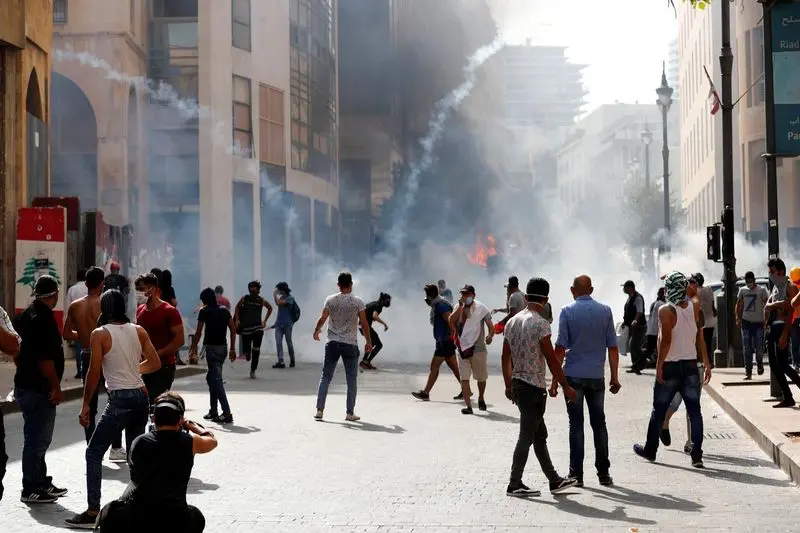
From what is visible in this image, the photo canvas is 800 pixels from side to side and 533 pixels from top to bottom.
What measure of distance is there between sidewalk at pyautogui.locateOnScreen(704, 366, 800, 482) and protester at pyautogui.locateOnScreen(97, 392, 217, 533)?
5.95 meters

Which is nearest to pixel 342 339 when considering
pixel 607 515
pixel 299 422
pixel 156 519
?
pixel 299 422

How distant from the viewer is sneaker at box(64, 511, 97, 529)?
8.53 metres

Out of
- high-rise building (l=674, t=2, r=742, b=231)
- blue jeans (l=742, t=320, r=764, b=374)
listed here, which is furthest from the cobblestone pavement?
high-rise building (l=674, t=2, r=742, b=231)

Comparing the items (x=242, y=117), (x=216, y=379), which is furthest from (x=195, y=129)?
(x=216, y=379)

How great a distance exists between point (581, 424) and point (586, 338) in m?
0.67

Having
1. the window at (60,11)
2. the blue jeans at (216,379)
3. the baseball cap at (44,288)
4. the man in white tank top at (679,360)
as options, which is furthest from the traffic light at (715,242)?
the window at (60,11)

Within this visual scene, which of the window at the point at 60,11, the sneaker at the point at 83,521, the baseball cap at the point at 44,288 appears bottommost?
the sneaker at the point at 83,521

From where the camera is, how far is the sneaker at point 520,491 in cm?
976

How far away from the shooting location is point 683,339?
1144cm

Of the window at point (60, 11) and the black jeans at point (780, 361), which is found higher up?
the window at point (60, 11)

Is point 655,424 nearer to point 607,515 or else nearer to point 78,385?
point 607,515

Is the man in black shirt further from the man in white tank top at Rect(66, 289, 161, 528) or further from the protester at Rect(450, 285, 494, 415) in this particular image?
the protester at Rect(450, 285, 494, 415)

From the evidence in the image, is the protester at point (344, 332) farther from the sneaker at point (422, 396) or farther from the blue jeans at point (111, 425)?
the blue jeans at point (111, 425)

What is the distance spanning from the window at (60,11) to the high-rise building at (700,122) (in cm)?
2491
